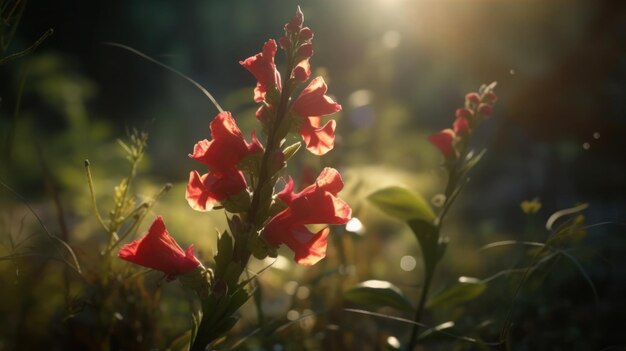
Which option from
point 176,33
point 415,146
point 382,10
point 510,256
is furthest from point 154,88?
point 510,256

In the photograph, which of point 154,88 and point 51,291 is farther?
point 154,88

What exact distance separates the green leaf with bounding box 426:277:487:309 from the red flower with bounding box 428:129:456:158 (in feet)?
0.72

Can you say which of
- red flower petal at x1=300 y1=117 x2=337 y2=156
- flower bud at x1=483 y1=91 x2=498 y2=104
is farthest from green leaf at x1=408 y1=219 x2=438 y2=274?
red flower petal at x1=300 y1=117 x2=337 y2=156

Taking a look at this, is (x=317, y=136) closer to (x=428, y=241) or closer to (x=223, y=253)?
(x=223, y=253)

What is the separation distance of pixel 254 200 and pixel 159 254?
132 mm

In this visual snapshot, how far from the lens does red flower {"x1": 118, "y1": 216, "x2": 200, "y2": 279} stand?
0.83m

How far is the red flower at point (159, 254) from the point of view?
32.8 inches

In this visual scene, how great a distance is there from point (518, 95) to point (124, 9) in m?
5.81

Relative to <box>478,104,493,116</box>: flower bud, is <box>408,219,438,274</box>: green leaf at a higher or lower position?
lower

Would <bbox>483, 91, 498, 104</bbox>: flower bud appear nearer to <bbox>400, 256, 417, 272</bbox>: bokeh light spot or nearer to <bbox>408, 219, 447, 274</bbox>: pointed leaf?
<bbox>408, 219, 447, 274</bbox>: pointed leaf

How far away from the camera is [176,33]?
848 centimetres

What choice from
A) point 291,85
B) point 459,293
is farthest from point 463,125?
point 291,85

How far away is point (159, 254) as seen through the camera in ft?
2.80

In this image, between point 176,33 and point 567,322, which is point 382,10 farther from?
point 567,322
